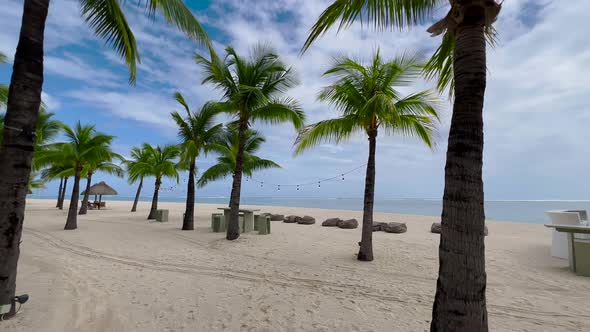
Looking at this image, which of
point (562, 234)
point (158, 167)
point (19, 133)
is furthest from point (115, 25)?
point (158, 167)

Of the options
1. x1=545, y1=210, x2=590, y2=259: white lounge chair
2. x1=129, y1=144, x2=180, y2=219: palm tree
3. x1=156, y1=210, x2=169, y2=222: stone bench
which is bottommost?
x1=156, y1=210, x2=169, y2=222: stone bench

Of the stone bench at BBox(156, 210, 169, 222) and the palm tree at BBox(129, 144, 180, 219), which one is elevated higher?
→ the palm tree at BBox(129, 144, 180, 219)

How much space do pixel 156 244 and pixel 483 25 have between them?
29.7 feet

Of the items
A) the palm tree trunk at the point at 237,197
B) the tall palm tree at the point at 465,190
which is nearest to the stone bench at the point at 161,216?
the palm tree trunk at the point at 237,197

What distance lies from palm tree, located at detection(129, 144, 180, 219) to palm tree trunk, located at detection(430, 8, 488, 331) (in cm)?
1706

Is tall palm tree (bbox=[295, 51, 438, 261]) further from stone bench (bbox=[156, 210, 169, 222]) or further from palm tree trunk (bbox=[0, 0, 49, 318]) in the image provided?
stone bench (bbox=[156, 210, 169, 222])

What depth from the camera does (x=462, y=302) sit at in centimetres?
196

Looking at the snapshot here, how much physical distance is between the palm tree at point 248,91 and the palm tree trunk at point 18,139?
6011 mm

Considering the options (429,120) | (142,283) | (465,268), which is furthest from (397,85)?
(142,283)

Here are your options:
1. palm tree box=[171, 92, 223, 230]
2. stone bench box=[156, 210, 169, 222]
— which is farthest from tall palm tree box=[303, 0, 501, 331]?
stone bench box=[156, 210, 169, 222]

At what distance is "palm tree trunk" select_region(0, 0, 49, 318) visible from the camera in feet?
9.72

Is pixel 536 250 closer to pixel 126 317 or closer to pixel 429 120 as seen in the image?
pixel 429 120

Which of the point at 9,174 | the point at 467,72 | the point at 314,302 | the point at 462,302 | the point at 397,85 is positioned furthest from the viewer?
the point at 397,85

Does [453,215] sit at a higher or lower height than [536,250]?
higher
